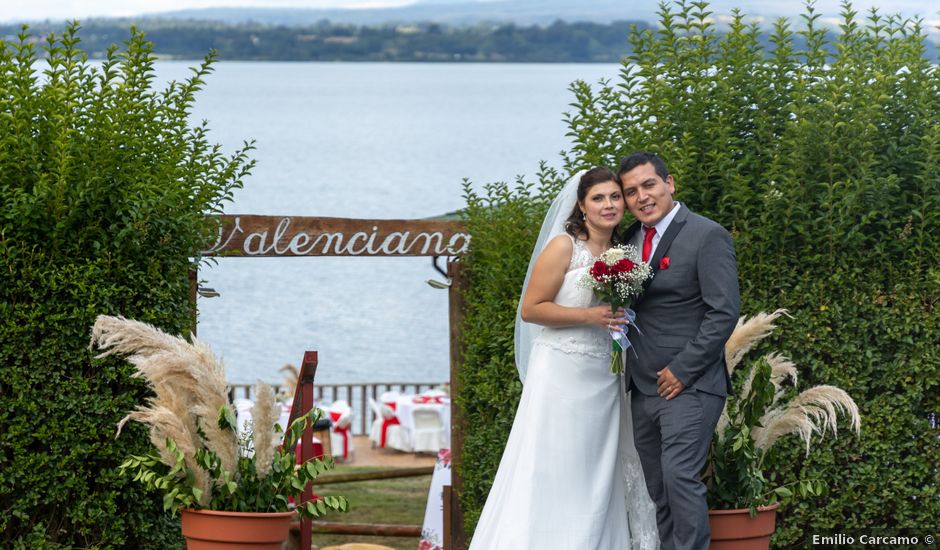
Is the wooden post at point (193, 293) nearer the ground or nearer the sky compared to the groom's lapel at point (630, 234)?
nearer the ground

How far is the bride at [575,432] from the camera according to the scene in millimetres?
5992

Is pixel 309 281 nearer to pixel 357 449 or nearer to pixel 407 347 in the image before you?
pixel 407 347

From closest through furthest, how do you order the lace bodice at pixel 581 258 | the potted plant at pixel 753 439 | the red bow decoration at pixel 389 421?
1. the potted plant at pixel 753 439
2. the lace bodice at pixel 581 258
3. the red bow decoration at pixel 389 421

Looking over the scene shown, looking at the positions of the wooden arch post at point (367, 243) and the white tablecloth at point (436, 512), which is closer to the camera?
the wooden arch post at point (367, 243)

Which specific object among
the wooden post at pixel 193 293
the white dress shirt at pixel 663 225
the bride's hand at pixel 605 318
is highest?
the white dress shirt at pixel 663 225

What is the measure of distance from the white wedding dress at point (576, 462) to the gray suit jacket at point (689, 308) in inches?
12.1

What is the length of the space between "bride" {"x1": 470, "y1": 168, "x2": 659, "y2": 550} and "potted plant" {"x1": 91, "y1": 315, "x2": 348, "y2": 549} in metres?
0.95

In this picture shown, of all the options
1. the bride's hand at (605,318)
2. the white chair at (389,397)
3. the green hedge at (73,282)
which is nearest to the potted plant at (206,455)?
the green hedge at (73,282)

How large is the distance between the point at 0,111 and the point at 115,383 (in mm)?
1520

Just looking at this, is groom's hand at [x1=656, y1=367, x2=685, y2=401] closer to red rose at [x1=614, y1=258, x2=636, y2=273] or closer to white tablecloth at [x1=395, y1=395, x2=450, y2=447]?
red rose at [x1=614, y1=258, x2=636, y2=273]

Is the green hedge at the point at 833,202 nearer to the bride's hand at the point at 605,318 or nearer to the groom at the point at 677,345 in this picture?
the groom at the point at 677,345

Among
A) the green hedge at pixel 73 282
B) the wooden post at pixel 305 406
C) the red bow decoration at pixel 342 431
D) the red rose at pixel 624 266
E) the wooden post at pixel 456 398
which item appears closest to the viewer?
the red rose at pixel 624 266

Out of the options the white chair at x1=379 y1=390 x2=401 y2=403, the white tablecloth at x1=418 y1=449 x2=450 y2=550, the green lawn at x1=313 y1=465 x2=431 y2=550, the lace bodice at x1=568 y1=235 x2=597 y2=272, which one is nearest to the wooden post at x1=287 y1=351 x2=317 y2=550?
the lace bodice at x1=568 y1=235 x2=597 y2=272

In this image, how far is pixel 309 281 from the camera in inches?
2352
